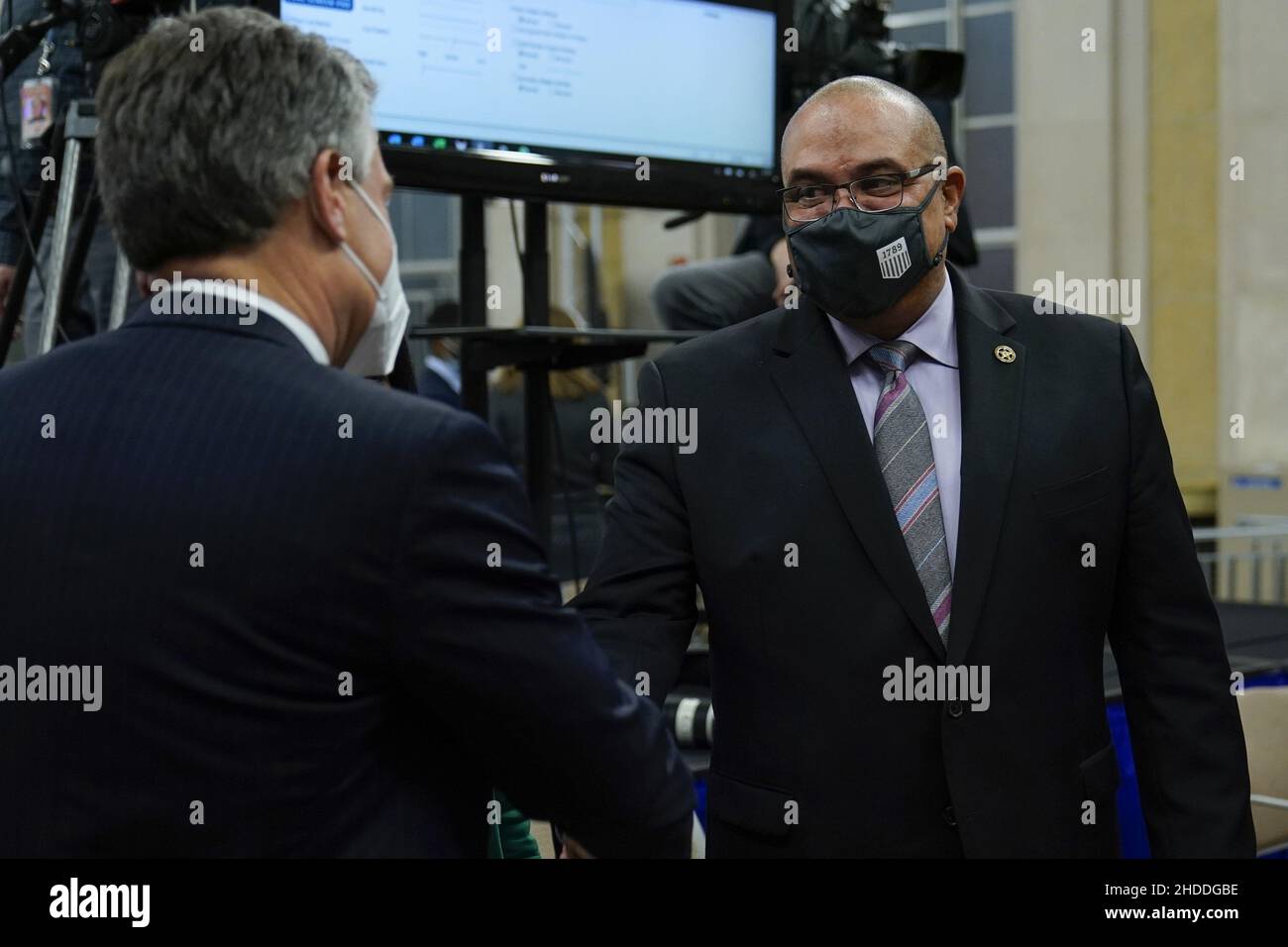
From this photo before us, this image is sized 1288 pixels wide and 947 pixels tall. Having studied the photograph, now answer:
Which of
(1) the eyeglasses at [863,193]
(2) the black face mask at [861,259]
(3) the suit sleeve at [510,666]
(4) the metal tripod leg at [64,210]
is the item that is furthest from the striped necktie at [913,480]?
(4) the metal tripod leg at [64,210]

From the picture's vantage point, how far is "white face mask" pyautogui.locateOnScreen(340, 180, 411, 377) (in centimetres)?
136

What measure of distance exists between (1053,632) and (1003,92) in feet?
30.5

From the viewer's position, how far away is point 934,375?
2.01m

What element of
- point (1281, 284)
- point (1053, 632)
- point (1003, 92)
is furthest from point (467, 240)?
point (1003, 92)

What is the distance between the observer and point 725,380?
203 cm

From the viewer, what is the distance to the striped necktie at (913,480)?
190 cm

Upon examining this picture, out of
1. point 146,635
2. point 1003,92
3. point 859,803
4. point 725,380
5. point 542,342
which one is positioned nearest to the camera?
point 146,635

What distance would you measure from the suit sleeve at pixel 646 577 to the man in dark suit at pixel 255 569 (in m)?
0.62

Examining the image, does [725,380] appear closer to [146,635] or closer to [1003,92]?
[146,635]

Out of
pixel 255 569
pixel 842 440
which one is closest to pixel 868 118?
pixel 842 440

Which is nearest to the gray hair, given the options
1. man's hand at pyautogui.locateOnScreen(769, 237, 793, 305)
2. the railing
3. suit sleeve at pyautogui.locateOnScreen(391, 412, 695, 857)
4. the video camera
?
suit sleeve at pyautogui.locateOnScreen(391, 412, 695, 857)

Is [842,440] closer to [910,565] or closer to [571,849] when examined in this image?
[910,565]

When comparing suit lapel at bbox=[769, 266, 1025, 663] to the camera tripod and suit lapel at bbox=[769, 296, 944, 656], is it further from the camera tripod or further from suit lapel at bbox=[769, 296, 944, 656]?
the camera tripod

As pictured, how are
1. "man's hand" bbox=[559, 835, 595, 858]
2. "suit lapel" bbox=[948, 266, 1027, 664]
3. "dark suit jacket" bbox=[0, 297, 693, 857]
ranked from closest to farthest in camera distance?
"dark suit jacket" bbox=[0, 297, 693, 857] < "man's hand" bbox=[559, 835, 595, 858] < "suit lapel" bbox=[948, 266, 1027, 664]
